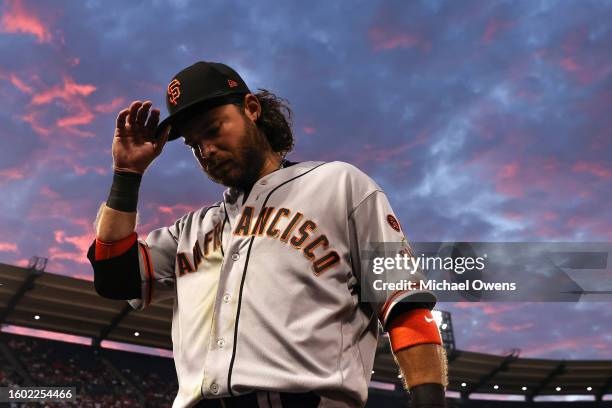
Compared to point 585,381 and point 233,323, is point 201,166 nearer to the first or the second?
point 233,323

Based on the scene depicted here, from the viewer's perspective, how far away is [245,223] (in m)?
2.21

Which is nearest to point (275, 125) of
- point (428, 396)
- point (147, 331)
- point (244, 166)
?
point (244, 166)

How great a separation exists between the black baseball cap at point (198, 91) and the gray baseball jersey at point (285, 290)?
0.36m

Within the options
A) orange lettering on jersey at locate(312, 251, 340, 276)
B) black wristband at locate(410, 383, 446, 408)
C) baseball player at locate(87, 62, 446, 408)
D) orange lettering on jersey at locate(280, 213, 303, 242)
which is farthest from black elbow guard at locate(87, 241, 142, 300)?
black wristband at locate(410, 383, 446, 408)

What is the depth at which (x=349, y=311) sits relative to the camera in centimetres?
201

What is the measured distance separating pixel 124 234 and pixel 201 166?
0.39m

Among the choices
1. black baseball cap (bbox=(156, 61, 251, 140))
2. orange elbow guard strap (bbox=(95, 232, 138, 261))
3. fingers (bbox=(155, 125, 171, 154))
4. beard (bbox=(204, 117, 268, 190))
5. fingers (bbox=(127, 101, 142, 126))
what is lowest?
orange elbow guard strap (bbox=(95, 232, 138, 261))

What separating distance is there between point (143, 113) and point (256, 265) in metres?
0.79

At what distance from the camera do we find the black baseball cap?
92.2 inches

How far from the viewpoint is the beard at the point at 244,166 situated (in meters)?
2.33

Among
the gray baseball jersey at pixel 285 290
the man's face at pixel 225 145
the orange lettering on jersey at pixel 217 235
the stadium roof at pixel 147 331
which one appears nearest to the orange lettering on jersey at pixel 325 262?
the gray baseball jersey at pixel 285 290

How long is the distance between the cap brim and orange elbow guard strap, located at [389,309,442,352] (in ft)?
3.52

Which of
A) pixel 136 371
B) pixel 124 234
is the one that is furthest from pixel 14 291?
pixel 124 234

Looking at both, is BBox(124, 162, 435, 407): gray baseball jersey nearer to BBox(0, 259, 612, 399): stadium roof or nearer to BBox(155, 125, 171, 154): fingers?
BBox(155, 125, 171, 154): fingers
